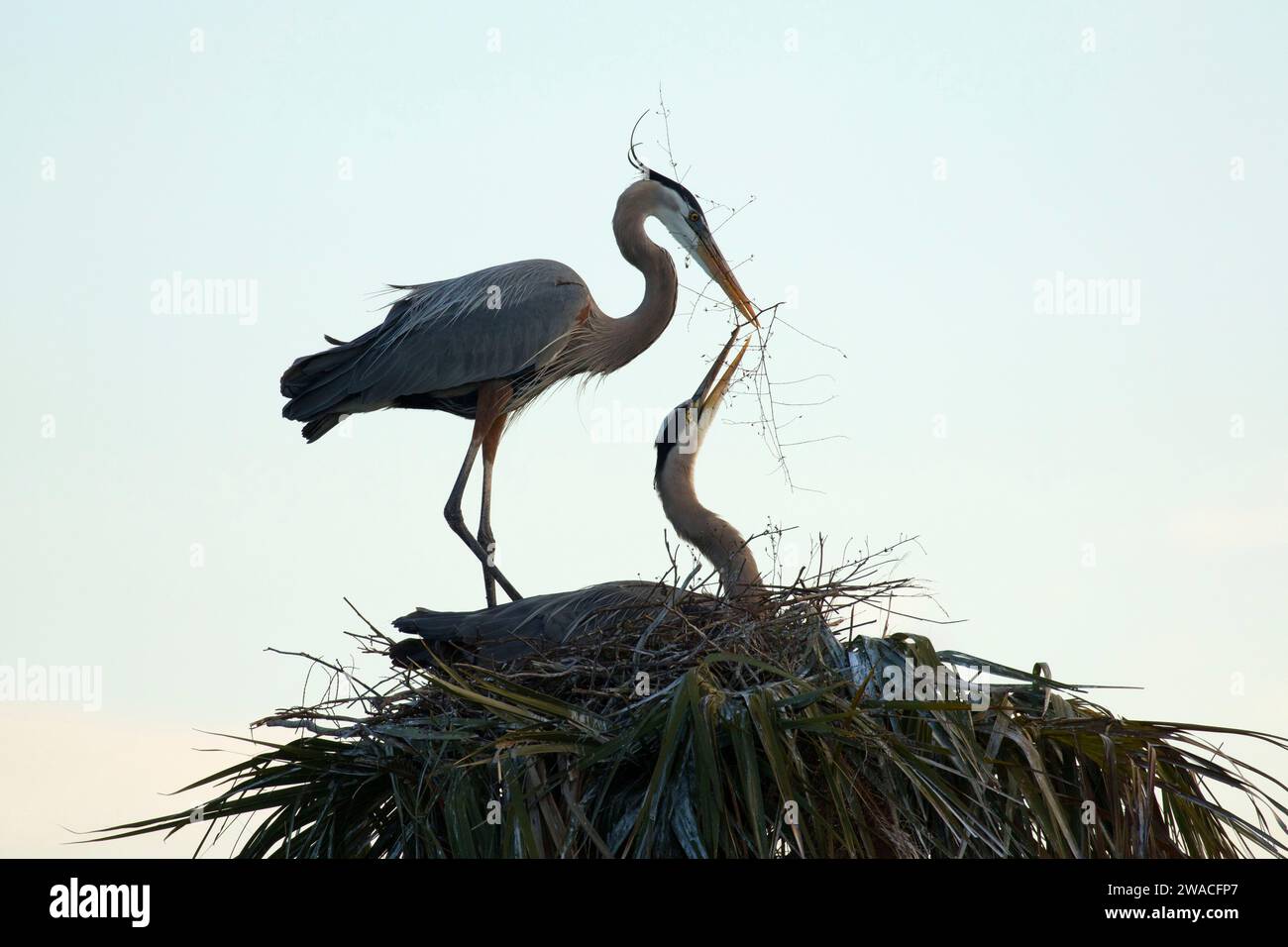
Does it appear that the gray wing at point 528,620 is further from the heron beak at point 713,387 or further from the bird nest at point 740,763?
the heron beak at point 713,387

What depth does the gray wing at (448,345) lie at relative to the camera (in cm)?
773

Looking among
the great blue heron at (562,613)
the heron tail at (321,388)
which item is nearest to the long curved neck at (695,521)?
the great blue heron at (562,613)

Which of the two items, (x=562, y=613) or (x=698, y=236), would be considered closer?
(x=562, y=613)

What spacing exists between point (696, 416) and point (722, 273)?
882 mm

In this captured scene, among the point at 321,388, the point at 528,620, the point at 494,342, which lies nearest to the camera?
the point at 528,620

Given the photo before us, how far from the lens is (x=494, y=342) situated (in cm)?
788

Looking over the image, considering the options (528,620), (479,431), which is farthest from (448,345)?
(528,620)

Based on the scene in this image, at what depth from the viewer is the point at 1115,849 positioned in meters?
4.63

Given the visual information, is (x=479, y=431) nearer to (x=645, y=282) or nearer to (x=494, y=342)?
(x=494, y=342)

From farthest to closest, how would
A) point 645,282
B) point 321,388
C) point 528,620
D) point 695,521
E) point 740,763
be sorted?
point 645,282 < point 321,388 < point 695,521 < point 528,620 < point 740,763

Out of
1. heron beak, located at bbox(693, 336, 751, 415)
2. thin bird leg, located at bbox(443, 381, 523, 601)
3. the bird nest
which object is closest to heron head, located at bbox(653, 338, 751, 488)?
heron beak, located at bbox(693, 336, 751, 415)

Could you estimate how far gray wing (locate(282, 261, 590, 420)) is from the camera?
773 centimetres
